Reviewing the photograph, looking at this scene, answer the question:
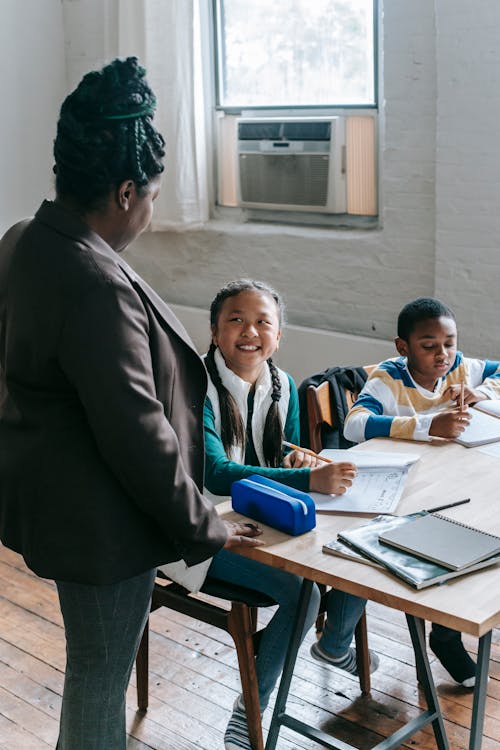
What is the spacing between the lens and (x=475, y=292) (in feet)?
12.6

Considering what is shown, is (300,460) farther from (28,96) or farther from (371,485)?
(28,96)

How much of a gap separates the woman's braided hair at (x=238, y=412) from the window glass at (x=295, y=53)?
211cm

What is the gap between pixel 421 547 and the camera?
1740mm

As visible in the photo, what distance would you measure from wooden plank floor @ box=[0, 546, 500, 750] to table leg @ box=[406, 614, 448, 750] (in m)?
0.25

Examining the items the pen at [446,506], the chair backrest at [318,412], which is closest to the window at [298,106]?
the chair backrest at [318,412]

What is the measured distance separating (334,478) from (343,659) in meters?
0.60

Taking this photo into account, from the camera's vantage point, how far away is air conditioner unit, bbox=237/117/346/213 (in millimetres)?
4367

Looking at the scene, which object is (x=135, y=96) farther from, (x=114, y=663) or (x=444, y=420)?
(x=444, y=420)

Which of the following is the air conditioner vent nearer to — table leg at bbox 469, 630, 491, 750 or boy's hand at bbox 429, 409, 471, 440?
boy's hand at bbox 429, 409, 471, 440

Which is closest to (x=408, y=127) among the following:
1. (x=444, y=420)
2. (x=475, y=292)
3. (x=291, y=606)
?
(x=475, y=292)

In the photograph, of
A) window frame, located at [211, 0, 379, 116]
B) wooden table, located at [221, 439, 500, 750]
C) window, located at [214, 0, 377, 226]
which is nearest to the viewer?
wooden table, located at [221, 439, 500, 750]

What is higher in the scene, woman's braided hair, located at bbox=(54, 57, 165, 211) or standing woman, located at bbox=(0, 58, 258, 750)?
woman's braided hair, located at bbox=(54, 57, 165, 211)

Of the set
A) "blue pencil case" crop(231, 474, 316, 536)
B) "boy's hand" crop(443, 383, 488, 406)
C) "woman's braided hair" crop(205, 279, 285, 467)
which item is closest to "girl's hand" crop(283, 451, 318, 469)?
"woman's braided hair" crop(205, 279, 285, 467)

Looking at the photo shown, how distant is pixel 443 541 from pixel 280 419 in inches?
28.8
